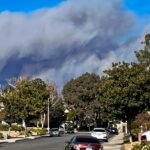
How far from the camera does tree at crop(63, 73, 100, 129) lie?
130 metres

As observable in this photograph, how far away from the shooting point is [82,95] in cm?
13125

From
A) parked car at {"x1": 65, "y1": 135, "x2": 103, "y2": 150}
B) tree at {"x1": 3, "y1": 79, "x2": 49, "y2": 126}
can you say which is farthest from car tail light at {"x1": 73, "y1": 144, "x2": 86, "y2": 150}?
tree at {"x1": 3, "y1": 79, "x2": 49, "y2": 126}

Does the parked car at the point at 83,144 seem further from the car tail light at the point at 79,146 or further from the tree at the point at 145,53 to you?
the tree at the point at 145,53

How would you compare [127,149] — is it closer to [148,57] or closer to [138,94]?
[138,94]

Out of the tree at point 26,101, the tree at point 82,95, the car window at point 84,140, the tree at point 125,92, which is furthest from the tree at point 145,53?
the car window at point 84,140

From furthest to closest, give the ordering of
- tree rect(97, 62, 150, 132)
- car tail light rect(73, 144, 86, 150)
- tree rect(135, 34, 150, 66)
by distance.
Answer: tree rect(135, 34, 150, 66) < tree rect(97, 62, 150, 132) < car tail light rect(73, 144, 86, 150)

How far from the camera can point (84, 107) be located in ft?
426

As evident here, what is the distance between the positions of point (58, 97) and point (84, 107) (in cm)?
853

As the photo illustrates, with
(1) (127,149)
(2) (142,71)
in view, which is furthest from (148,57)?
(1) (127,149)

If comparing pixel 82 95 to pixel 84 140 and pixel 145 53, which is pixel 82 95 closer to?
pixel 145 53

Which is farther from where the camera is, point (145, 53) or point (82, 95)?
point (82, 95)

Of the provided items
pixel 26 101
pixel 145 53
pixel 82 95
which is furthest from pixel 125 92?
pixel 82 95

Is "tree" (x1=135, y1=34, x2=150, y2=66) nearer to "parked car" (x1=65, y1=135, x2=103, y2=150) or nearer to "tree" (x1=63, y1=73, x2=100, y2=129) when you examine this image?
"tree" (x1=63, y1=73, x2=100, y2=129)

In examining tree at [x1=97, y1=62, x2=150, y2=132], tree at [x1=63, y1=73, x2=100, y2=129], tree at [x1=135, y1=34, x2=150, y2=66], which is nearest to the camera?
tree at [x1=97, y1=62, x2=150, y2=132]
